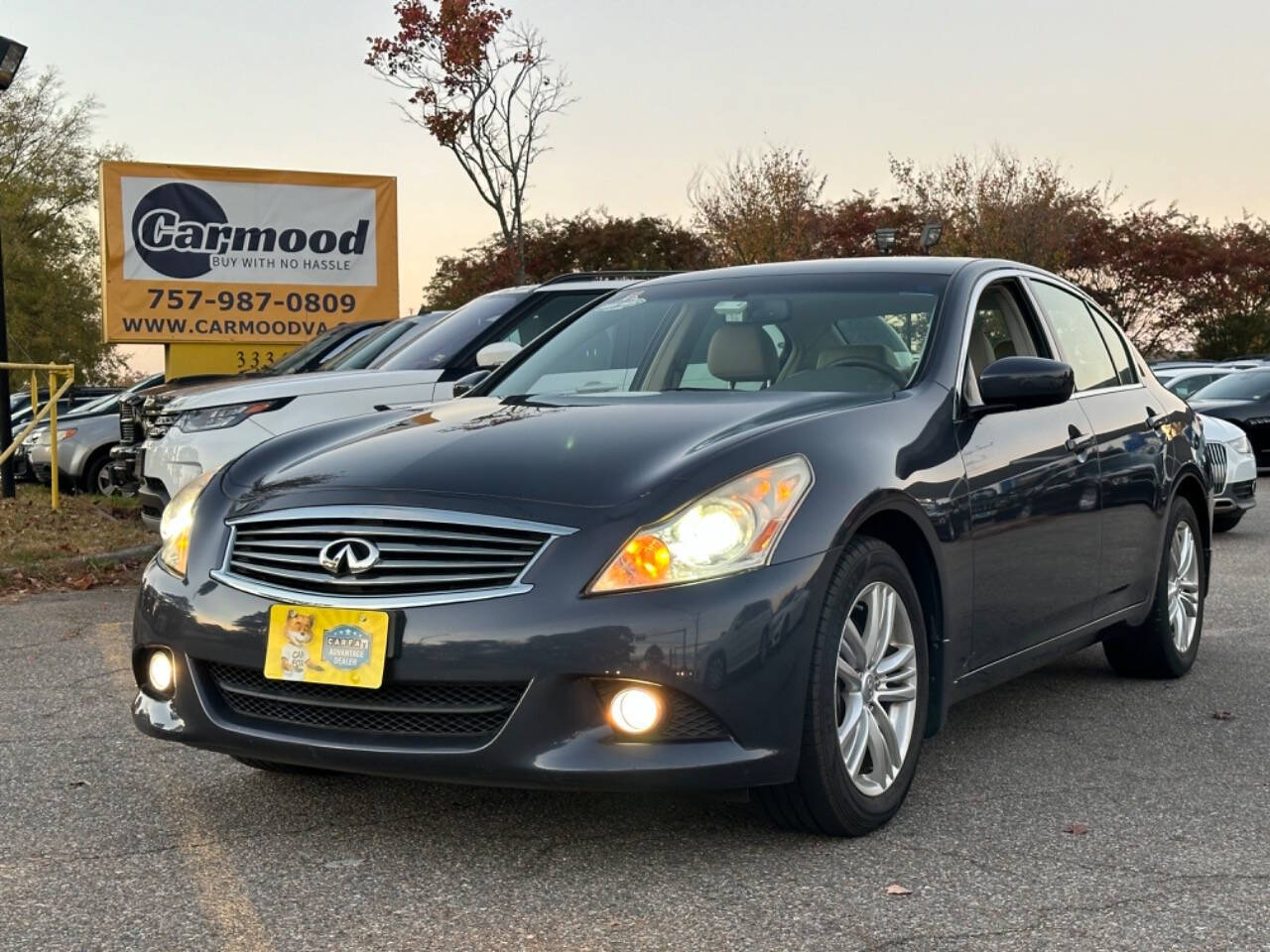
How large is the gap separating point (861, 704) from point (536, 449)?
1046mm

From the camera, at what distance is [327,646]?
3.70 meters

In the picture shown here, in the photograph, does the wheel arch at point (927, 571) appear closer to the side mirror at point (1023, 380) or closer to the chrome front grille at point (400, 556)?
the side mirror at point (1023, 380)

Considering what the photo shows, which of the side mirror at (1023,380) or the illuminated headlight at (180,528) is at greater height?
the side mirror at (1023,380)

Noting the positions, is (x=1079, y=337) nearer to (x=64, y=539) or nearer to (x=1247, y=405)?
(x=64, y=539)

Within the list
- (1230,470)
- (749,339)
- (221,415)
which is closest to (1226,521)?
(1230,470)

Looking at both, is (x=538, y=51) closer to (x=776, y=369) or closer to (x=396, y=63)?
(x=396, y=63)

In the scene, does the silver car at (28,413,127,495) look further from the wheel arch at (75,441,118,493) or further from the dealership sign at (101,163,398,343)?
the dealership sign at (101,163,398,343)

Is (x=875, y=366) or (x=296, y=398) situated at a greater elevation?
(x=875, y=366)

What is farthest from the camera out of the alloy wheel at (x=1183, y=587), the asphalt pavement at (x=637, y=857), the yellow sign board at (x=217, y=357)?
the yellow sign board at (x=217, y=357)

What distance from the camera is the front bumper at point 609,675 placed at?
3.52 meters

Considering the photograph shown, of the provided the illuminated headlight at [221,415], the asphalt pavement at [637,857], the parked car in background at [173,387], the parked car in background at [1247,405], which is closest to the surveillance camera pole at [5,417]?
the parked car in background at [173,387]

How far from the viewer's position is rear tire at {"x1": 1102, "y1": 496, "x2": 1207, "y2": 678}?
6.02 metres

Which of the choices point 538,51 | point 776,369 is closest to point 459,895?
point 776,369

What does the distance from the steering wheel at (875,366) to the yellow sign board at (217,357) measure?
13.1m
